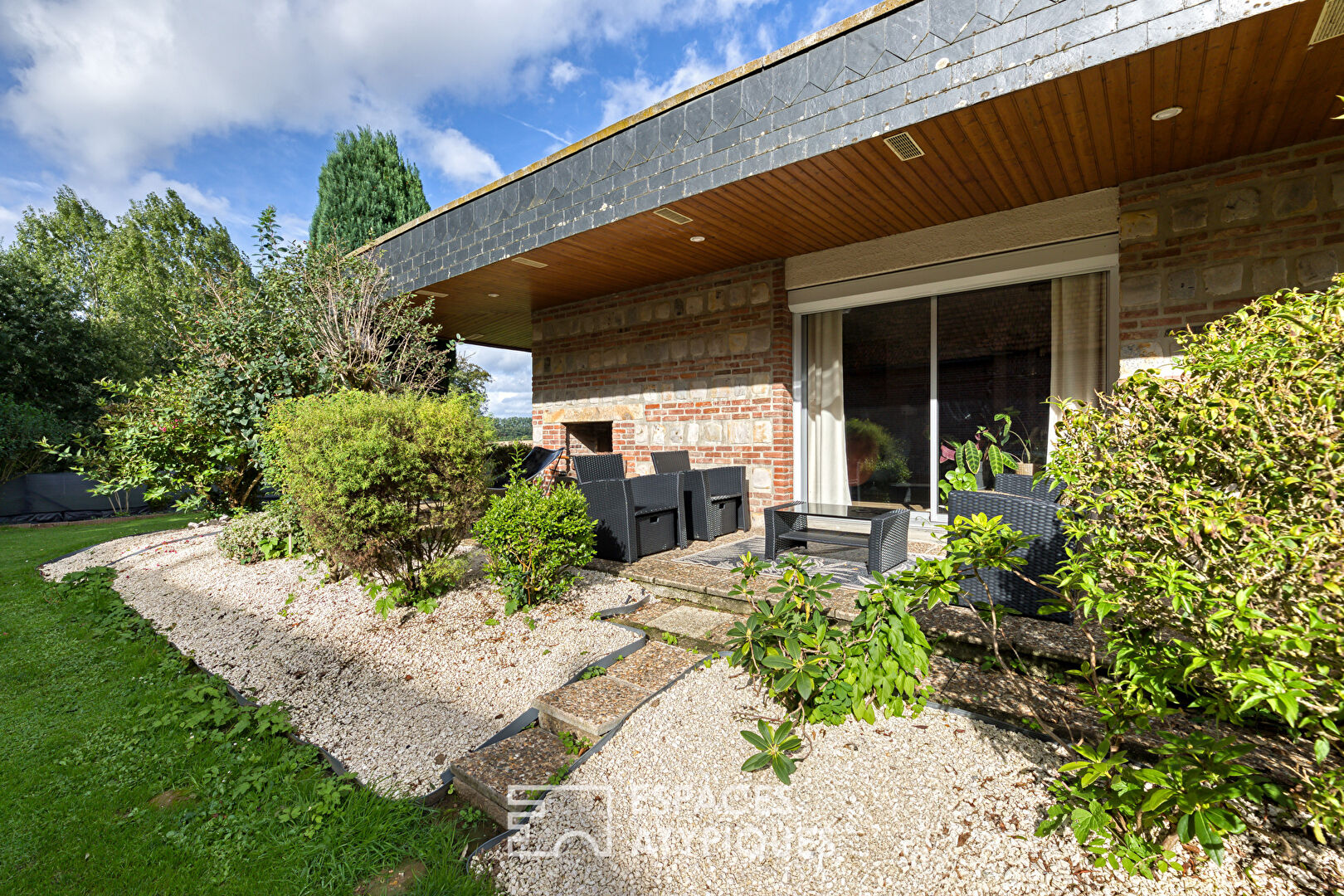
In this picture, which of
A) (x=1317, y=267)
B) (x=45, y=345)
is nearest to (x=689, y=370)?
(x=1317, y=267)

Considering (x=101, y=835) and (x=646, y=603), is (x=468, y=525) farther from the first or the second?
→ (x=101, y=835)

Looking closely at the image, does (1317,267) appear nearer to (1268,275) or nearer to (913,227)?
(1268,275)

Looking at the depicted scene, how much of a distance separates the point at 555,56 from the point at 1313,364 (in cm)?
1187

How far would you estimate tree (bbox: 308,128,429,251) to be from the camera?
15.4 meters

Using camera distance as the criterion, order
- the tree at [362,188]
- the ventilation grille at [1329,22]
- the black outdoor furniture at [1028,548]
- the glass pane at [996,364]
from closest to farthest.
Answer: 1. the ventilation grille at [1329,22]
2. the black outdoor furniture at [1028,548]
3. the glass pane at [996,364]
4. the tree at [362,188]

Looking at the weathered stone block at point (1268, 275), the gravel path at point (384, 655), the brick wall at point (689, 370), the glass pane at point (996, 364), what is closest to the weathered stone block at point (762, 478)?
the brick wall at point (689, 370)

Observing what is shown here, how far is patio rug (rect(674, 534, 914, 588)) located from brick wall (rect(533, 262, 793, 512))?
3.71 feet

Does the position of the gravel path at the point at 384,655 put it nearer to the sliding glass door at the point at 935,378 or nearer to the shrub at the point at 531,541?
the shrub at the point at 531,541

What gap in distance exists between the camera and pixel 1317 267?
350 centimetres

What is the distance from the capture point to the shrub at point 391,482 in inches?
138

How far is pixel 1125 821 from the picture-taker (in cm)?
153

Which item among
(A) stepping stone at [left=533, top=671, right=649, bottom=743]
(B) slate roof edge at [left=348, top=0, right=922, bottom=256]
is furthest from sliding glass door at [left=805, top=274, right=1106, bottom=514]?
(A) stepping stone at [left=533, top=671, right=649, bottom=743]

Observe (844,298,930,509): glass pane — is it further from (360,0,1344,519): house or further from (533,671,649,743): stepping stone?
(533,671,649,743): stepping stone

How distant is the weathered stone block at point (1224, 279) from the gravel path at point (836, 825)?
3.65 m
